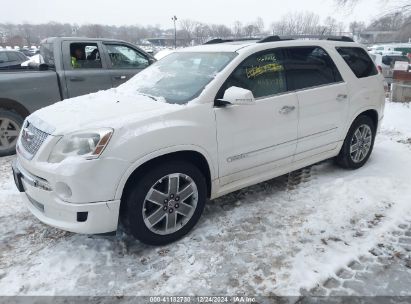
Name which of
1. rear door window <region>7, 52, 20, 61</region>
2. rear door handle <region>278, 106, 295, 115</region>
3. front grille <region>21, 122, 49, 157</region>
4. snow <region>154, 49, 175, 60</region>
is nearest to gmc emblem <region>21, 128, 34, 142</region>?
front grille <region>21, 122, 49, 157</region>

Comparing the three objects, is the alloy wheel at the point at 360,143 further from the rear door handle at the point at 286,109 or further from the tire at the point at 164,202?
the tire at the point at 164,202

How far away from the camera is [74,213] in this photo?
2.80 m

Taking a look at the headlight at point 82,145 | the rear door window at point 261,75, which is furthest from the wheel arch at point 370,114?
the headlight at point 82,145

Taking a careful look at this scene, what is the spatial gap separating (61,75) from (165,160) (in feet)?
12.8

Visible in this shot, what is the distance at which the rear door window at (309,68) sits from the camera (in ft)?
13.1

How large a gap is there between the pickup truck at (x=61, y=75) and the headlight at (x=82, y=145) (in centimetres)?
344

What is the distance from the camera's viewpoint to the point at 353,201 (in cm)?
402

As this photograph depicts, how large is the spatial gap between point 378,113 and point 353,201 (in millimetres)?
1694

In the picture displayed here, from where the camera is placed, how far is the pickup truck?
5692 mm

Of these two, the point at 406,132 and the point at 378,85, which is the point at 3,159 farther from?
the point at 406,132

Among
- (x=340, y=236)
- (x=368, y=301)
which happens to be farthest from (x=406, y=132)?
(x=368, y=301)

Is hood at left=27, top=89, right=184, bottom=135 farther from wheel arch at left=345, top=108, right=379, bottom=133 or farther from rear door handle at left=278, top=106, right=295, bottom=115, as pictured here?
wheel arch at left=345, top=108, right=379, bottom=133

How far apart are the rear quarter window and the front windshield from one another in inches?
72.9

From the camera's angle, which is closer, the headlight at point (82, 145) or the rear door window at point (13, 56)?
the headlight at point (82, 145)
